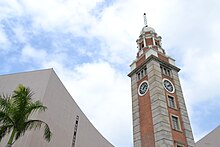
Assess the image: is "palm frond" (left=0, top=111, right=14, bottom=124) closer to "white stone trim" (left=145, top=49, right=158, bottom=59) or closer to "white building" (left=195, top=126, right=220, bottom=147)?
"white stone trim" (left=145, top=49, right=158, bottom=59)

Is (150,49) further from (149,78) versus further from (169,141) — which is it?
(169,141)

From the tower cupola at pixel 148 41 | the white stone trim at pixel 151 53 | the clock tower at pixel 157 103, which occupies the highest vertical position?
the tower cupola at pixel 148 41

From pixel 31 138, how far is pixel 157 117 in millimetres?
10554

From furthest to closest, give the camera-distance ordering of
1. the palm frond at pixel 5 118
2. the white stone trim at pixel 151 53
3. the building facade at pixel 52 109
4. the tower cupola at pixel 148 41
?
the tower cupola at pixel 148 41
the white stone trim at pixel 151 53
the building facade at pixel 52 109
the palm frond at pixel 5 118

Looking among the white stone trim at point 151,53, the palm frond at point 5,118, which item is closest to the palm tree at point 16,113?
the palm frond at point 5,118

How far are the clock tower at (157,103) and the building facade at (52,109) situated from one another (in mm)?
8441

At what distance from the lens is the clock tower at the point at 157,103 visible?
1725 centimetres

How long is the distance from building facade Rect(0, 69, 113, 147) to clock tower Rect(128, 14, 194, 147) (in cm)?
844

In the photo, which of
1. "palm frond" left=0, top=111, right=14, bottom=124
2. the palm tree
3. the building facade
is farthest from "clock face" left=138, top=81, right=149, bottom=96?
"palm frond" left=0, top=111, right=14, bottom=124

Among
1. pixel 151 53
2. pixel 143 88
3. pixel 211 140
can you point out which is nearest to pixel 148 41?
pixel 151 53

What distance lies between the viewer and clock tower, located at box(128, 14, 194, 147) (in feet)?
56.6

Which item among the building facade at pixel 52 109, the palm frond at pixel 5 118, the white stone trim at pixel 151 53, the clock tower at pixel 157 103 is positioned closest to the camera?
the palm frond at pixel 5 118

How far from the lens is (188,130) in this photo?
18312mm

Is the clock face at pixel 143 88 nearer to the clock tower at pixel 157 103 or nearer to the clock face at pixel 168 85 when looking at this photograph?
the clock tower at pixel 157 103
